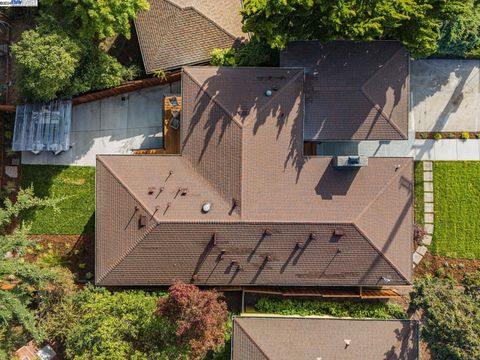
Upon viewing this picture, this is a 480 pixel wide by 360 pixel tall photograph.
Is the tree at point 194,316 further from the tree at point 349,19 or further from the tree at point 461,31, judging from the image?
the tree at point 461,31

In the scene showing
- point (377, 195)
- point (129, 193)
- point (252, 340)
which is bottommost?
point (252, 340)

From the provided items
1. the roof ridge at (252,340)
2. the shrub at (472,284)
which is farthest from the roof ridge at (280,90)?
the shrub at (472,284)

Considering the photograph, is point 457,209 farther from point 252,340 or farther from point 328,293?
point 252,340

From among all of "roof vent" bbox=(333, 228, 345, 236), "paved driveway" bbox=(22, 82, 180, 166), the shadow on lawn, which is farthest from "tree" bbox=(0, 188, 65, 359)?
"roof vent" bbox=(333, 228, 345, 236)

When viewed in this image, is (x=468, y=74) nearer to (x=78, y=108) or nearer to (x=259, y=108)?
(x=259, y=108)

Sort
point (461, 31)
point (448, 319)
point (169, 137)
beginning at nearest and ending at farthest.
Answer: point (448, 319)
point (461, 31)
point (169, 137)

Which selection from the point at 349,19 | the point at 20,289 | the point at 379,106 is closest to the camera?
the point at 349,19

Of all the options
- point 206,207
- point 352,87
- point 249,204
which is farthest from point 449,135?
point 206,207
